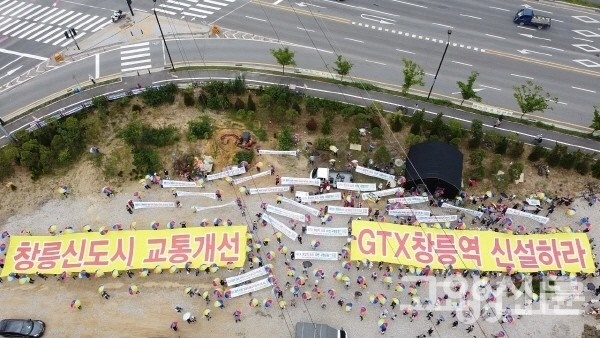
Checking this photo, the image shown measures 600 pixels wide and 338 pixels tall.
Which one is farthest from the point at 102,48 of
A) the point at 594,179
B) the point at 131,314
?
the point at 594,179

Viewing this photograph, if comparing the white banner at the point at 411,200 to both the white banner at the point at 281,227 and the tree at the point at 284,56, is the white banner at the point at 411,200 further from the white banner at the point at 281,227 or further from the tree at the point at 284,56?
the tree at the point at 284,56

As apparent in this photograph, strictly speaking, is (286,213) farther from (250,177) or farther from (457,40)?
(457,40)

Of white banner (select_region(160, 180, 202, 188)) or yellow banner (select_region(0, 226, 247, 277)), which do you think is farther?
white banner (select_region(160, 180, 202, 188))

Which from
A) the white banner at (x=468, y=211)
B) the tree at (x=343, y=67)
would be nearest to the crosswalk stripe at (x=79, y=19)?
the tree at (x=343, y=67)

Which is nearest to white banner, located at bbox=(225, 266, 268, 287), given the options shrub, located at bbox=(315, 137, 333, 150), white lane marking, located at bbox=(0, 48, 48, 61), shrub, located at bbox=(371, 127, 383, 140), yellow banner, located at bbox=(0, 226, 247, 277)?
yellow banner, located at bbox=(0, 226, 247, 277)

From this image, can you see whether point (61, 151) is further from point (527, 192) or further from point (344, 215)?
point (527, 192)

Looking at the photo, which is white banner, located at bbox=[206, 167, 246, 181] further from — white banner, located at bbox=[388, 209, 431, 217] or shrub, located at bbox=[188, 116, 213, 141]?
white banner, located at bbox=[388, 209, 431, 217]
